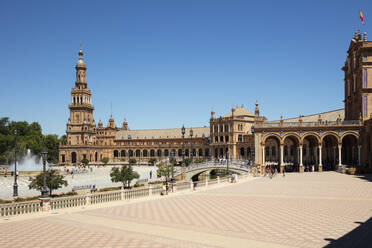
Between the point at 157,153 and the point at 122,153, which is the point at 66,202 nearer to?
the point at 157,153

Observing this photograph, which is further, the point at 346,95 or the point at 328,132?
the point at 346,95

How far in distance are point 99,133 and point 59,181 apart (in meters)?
97.0

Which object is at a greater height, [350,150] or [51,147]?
[350,150]

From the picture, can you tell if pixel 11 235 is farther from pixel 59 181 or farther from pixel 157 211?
pixel 59 181

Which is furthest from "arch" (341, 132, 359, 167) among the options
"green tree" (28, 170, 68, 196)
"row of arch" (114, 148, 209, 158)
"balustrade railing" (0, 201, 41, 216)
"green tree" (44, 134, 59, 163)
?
"green tree" (44, 134, 59, 163)

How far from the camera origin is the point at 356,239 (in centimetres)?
1203

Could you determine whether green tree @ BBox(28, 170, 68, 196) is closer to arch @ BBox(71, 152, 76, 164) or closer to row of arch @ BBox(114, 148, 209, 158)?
row of arch @ BBox(114, 148, 209, 158)

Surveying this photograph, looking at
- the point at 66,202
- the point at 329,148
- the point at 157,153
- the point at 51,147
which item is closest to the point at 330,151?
the point at 329,148

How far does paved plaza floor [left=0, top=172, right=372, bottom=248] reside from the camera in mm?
11945

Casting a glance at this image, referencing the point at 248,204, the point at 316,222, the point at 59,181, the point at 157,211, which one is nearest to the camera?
the point at 316,222

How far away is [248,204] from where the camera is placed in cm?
2020

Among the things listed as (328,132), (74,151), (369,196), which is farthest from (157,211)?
(74,151)

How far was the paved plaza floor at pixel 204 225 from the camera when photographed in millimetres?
11945

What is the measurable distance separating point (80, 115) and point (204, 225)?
103 meters
